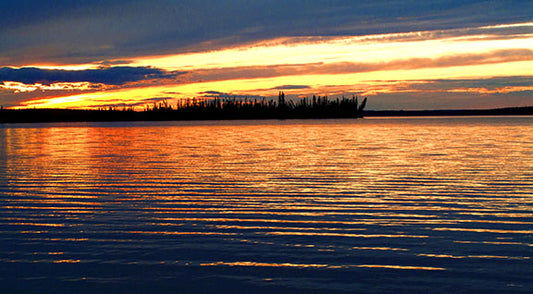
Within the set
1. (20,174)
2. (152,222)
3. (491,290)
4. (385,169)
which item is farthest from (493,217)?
(20,174)

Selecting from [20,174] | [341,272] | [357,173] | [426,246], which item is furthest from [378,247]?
[20,174]

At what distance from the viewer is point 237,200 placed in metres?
19.2

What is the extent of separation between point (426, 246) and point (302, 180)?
41.2 feet

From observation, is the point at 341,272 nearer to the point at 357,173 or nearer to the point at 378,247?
the point at 378,247

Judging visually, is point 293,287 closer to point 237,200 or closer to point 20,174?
point 237,200

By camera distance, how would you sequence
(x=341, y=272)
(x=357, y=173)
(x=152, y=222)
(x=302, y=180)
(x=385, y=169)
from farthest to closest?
(x=385, y=169), (x=357, y=173), (x=302, y=180), (x=152, y=222), (x=341, y=272)

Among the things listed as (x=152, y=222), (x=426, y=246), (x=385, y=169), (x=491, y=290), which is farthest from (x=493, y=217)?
(x=385, y=169)

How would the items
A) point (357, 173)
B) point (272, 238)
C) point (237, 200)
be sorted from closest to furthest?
1. point (272, 238)
2. point (237, 200)
3. point (357, 173)

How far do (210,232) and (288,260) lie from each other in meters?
3.42

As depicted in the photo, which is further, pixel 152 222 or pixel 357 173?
pixel 357 173

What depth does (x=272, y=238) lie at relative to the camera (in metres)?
13.3

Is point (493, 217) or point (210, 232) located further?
point (493, 217)

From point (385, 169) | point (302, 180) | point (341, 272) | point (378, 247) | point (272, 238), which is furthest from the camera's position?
point (385, 169)

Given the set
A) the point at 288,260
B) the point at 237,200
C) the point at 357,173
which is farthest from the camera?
the point at 357,173
